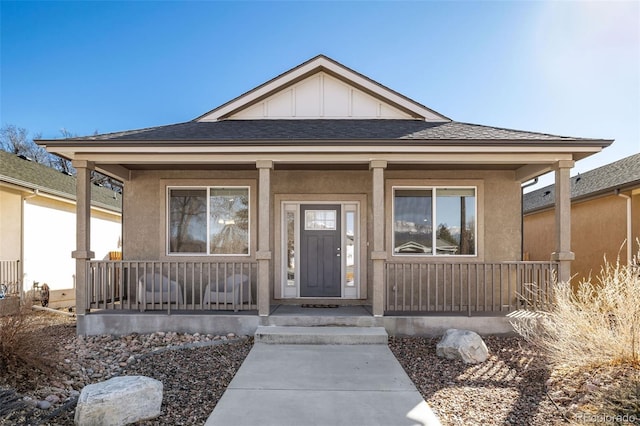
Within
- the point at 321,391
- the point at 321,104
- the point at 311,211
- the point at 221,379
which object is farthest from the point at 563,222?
the point at 221,379

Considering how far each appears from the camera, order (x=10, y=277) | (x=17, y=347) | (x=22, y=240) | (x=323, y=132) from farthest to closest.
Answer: (x=22, y=240) < (x=10, y=277) < (x=323, y=132) < (x=17, y=347)

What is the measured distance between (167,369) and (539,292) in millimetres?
6077

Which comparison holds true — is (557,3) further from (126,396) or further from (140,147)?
(126,396)

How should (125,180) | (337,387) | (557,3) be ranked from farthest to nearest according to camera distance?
(557,3) < (125,180) < (337,387)

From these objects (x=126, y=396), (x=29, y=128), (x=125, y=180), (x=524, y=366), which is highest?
(x=29, y=128)

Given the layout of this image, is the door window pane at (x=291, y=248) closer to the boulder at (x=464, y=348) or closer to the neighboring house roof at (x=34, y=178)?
the boulder at (x=464, y=348)

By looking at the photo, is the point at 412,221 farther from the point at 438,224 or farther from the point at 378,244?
the point at 378,244

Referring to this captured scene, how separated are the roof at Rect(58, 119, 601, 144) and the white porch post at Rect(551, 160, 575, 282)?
0.55 metres

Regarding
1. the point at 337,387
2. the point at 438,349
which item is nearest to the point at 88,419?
the point at 337,387

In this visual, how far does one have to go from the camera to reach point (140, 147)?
6.45 metres

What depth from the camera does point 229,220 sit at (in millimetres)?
8164

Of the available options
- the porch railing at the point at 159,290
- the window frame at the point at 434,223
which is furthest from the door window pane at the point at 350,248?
the porch railing at the point at 159,290

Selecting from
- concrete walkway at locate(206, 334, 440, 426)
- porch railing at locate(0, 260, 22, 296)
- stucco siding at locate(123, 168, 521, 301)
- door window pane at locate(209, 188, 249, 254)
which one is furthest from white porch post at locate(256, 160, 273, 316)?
porch railing at locate(0, 260, 22, 296)

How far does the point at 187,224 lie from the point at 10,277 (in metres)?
4.92
